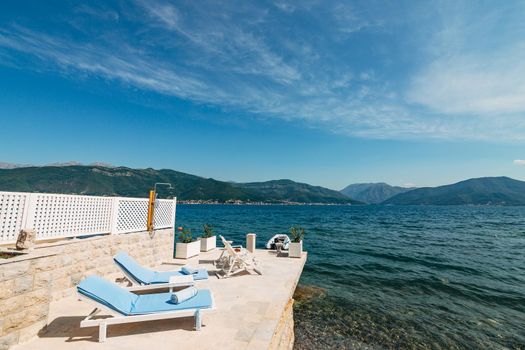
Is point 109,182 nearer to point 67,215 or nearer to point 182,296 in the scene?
point 67,215

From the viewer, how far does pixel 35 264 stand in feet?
13.3

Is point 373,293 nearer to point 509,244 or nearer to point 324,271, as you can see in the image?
point 324,271

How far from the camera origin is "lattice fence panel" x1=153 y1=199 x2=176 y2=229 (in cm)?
1013

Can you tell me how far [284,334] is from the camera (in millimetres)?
5418

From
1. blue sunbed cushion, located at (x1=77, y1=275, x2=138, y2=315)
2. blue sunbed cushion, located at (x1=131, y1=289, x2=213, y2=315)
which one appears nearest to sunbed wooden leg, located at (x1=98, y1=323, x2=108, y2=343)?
blue sunbed cushion, located at (x1=77, y1=275, x2=138, y2=315)

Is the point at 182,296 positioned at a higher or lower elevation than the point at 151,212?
lower

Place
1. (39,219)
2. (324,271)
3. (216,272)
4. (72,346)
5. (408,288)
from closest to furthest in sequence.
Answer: (72,346)
(39,219)
(216,272)
(408,288)
(324,271)

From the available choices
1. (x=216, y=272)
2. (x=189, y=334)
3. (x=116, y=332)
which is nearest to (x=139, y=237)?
(x=216, y=272)

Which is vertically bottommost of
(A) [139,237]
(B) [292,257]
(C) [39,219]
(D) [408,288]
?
(D) [408,288]

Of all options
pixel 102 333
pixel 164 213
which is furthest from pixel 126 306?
pixel 164 213

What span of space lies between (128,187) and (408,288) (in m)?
154

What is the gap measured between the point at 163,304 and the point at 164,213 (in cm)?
619

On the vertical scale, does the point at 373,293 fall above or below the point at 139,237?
below

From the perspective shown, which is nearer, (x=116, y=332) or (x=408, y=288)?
(x=116, y=332)
